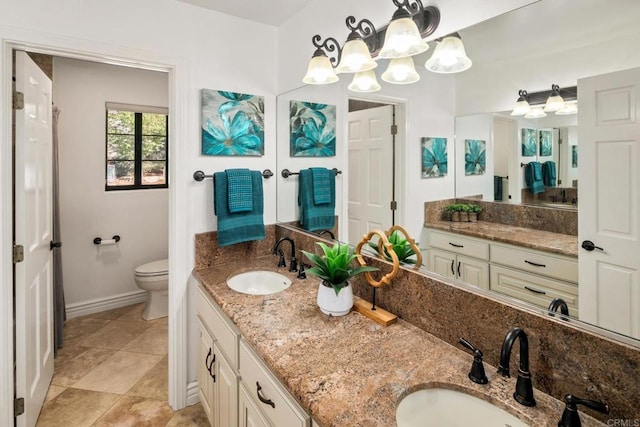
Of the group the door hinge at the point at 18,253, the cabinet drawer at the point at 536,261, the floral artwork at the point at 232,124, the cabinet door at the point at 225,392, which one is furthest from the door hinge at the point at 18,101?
the cabinet drawer at the point at 536,261

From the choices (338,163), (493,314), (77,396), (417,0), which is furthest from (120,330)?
(417,0)

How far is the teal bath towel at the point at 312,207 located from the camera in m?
1.97

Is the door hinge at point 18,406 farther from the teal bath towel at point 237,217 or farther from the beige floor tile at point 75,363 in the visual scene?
the teal bath towel at point 237,217

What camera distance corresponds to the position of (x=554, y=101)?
0.99m

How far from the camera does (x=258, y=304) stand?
4.83 feet

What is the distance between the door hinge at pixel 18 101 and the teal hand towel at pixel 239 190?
1.01m

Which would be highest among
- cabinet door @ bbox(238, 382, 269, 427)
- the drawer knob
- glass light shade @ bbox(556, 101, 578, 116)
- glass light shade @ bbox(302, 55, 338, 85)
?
glass light shade @ bbox(302, 55, 338, 85)

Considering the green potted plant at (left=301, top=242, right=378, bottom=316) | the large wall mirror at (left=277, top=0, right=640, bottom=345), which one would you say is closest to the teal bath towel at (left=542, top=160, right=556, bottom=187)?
the large wall mirror at (left=277, top=0, right=640, bottom=345)

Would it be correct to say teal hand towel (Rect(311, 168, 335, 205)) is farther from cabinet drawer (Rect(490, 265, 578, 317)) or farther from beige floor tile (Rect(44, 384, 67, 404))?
beige floor tile (Rect(44, 384, 67, 404))

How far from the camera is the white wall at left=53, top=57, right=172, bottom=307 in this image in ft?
10.0

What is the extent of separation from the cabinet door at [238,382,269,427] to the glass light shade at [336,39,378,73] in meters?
1.37

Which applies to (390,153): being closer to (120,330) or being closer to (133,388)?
(133,388)

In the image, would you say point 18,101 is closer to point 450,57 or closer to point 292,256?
point 292,256

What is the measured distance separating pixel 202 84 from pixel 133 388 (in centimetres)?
198
